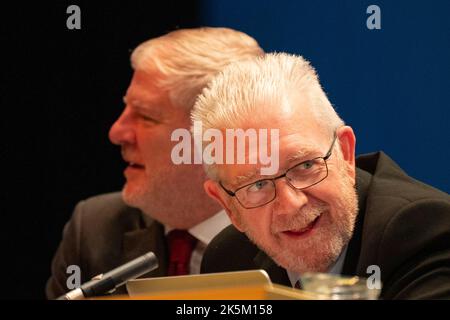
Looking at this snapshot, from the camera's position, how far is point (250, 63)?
257 centimetres

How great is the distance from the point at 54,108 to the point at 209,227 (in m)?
0.80

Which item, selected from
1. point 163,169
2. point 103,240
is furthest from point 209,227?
point 103,240

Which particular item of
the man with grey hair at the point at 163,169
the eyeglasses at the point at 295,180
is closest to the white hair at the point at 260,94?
the eyeglasses at the point at 295,180

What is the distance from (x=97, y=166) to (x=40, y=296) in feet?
1.92

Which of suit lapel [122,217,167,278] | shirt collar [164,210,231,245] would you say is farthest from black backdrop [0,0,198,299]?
shirt collar [164,210,231,245]

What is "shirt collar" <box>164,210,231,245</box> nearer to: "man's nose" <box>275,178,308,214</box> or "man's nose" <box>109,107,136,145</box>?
"man's nose" <box>109,107,136,145</box>

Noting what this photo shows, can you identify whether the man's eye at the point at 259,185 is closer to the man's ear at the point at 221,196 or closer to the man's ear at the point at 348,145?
the man's ear at the point at 221,196

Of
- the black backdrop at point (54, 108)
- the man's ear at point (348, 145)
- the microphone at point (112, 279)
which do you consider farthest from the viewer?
the black backdrop at point (54, 108)

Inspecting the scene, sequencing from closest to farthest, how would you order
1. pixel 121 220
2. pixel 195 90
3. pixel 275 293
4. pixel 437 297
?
pixel 275 293
pixel 437 297
pixel 195 90
pixel 121 220

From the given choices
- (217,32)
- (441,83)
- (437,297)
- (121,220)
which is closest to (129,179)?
(121,220)

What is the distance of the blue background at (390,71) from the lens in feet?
8.77

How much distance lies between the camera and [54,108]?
3508mm
